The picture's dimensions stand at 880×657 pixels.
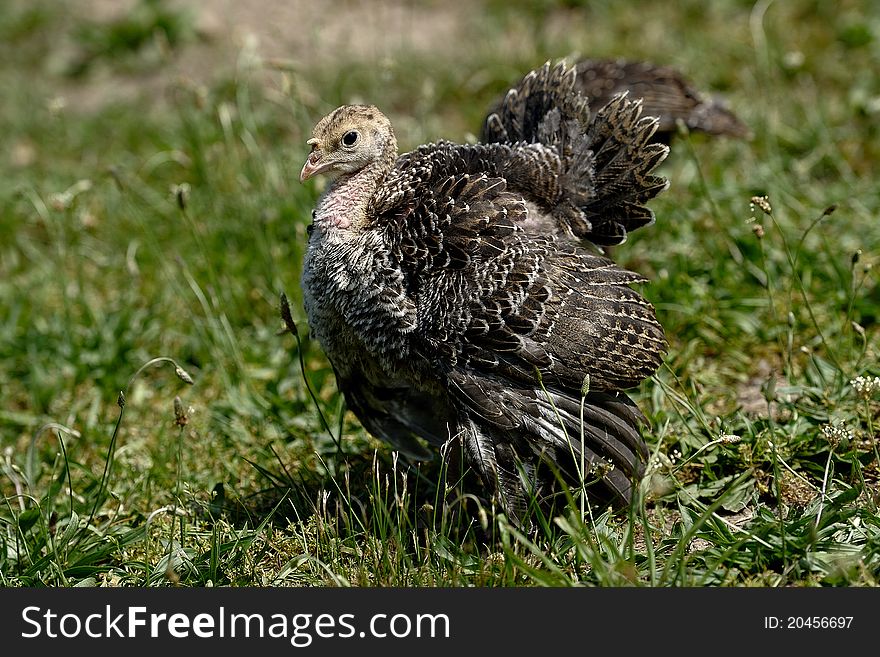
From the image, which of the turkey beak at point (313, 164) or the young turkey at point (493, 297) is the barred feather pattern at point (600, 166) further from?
the turkey beak at point (313, 164)

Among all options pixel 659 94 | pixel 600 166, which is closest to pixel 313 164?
pixel 600 166

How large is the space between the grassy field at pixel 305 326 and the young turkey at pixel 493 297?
0.67 ft

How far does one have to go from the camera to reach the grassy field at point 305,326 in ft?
10.9

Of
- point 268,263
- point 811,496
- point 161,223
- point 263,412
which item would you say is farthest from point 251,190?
point 811,496

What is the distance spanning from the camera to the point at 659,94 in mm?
4840

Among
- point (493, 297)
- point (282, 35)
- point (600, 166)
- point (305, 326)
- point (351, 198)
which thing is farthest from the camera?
point (282, 35)

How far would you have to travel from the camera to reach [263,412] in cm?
444

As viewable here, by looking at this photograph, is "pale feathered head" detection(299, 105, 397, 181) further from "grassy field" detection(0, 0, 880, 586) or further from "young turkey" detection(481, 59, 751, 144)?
"young turkey" detection(481, 59, 751, 144)

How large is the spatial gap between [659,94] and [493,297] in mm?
2078

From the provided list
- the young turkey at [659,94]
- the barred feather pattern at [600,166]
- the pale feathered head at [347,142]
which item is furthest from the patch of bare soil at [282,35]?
the pale feathered head at [347,142]

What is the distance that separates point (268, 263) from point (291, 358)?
0.57 metres

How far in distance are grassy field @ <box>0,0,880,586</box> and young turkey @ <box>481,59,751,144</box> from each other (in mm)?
272

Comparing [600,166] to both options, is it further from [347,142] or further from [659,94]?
[659,94]
